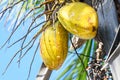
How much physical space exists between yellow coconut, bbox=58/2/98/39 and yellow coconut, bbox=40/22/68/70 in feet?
0.16

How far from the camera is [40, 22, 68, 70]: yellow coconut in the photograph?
99 centimetres

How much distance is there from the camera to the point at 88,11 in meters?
0.89

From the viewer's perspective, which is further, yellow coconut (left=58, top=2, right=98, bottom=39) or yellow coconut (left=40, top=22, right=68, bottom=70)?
yellow coconut (left=40, top=22, right=68, bottom=70)

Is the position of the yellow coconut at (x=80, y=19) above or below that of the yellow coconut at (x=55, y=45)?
above

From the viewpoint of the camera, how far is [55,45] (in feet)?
3.24

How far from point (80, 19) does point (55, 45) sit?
14 centimetres

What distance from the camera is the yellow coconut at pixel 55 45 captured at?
0.99 m

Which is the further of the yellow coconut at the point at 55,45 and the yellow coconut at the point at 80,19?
the yellow coconut at the point at 55,45

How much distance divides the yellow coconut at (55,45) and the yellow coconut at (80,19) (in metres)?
0.05

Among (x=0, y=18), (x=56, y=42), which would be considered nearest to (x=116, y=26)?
(x=56, y=42)

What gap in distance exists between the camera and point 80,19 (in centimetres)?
89

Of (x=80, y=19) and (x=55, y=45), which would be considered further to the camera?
(x=55, y=45)

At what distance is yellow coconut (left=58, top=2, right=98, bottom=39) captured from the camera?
88cm

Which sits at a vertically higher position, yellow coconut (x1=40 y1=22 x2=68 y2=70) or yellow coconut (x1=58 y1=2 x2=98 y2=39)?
yellow coconut (x1=58 y1=2 x2=98 y2=39)
